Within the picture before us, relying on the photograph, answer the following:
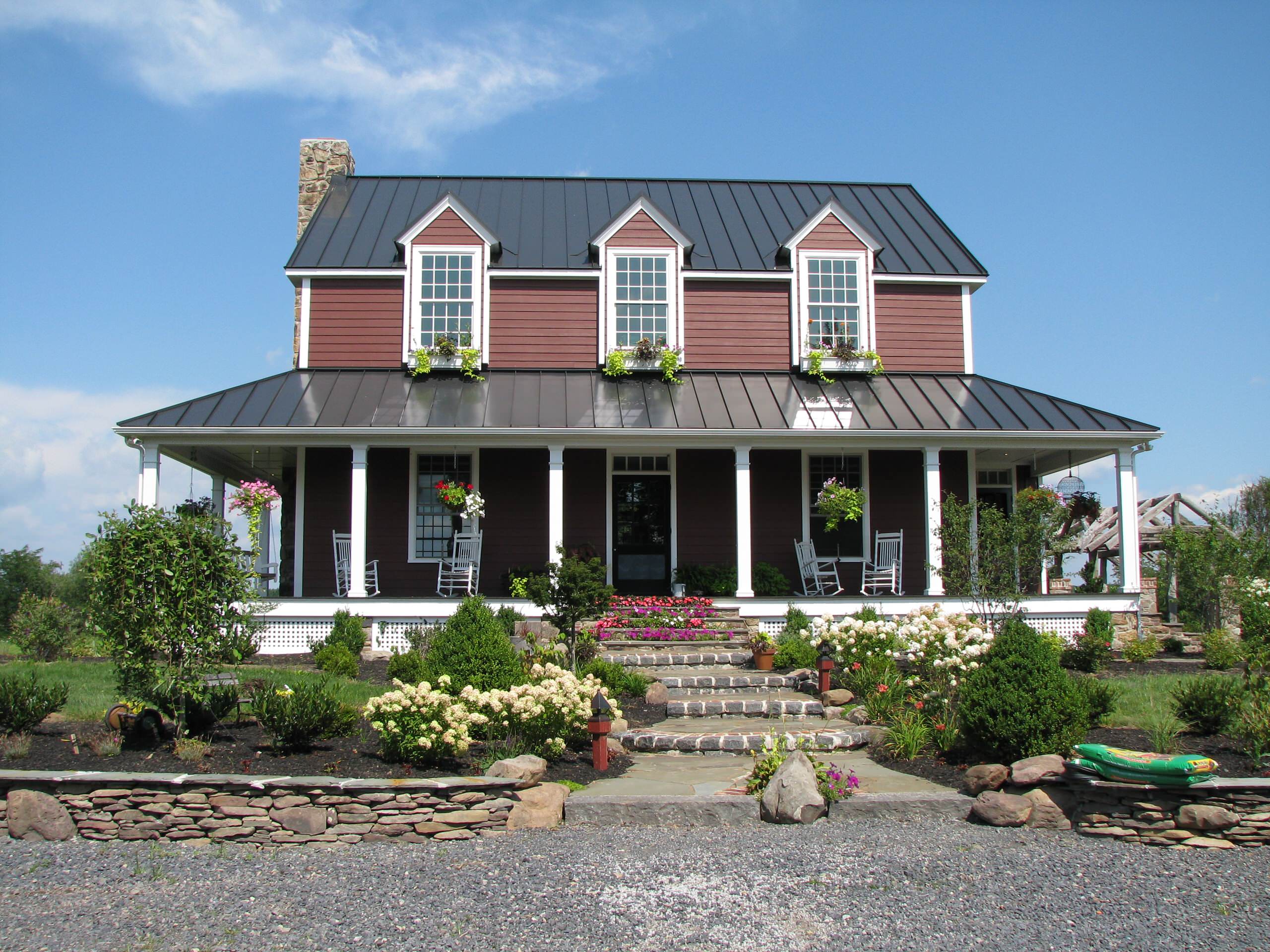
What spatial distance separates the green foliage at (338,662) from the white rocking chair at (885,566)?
787 centimetres

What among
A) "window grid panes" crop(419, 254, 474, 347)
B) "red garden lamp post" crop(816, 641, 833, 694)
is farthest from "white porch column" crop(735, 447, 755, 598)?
"window grid panes" crop(419, 254, 474, 347)

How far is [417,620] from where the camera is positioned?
1355 cm

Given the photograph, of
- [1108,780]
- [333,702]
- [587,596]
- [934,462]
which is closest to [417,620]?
[587,596]

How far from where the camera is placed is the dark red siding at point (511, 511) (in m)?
15.9

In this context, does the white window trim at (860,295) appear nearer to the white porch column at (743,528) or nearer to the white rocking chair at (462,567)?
the white porch column at (743,528)

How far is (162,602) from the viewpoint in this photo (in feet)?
24.5

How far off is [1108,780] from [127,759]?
6.80 metres

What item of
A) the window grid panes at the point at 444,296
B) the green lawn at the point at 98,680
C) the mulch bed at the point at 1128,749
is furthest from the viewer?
the window grid panes at the point at 444,296

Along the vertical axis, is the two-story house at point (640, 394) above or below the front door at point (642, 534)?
above

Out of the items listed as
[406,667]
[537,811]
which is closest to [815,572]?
[406,667]

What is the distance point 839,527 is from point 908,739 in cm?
849

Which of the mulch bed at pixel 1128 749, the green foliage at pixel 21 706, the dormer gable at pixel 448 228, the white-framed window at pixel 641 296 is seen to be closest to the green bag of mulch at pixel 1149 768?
the mulch bed at pixel 1128 749

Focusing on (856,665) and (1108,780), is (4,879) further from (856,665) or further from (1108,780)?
(856,665)

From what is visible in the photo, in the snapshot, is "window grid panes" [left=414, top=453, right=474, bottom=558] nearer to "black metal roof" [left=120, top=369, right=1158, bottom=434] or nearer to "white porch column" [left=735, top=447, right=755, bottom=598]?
"black metal roof" [left=120, top=369, right=1158, bottom=434]
